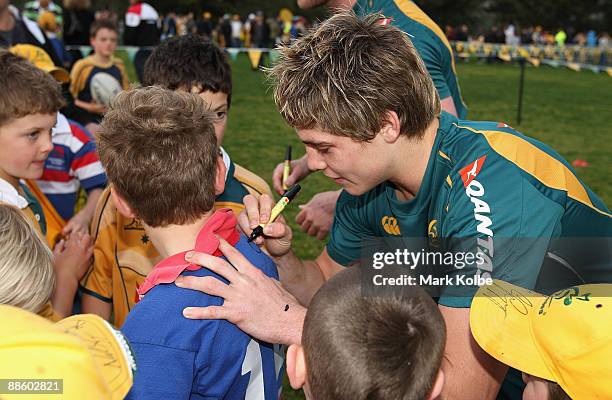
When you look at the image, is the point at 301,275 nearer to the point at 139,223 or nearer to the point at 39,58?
the point at 139,223

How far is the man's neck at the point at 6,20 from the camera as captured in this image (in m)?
5.71

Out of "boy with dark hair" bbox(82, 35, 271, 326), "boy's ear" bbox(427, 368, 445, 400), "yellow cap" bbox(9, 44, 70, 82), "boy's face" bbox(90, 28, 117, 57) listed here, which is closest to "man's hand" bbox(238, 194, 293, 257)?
"boy with dark hair" bbox(82, 35, 271, 326)

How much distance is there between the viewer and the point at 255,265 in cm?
248

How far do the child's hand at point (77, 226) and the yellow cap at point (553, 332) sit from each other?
239 cm

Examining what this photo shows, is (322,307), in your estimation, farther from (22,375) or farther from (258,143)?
(258,143)

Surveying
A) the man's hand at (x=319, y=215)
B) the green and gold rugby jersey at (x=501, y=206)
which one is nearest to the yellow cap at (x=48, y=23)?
the man's hand at (x=319, y=215)

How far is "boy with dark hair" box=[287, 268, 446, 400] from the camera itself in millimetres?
1623

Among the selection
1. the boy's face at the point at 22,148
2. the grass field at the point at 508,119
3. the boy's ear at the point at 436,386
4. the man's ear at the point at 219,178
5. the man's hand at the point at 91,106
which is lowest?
the grass field at the point at 508,119

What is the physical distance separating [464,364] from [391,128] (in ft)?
2.77

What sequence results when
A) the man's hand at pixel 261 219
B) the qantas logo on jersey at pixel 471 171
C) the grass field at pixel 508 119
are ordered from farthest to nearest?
the grass field at pixel 508 119 → the man's hand at pixel 261 219 → the qantas logo on jersey at pixel 471 171

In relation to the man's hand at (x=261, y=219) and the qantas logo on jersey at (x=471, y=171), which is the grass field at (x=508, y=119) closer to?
the man's hand at (x=261, y=219)

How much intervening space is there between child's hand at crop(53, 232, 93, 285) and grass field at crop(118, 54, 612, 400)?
1451 mm

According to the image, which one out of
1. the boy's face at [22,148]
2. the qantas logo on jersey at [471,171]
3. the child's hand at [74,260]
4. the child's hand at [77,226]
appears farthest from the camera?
the child's hand at [77,226]

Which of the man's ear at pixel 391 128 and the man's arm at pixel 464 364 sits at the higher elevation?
the man's ear at pixel 391 128
